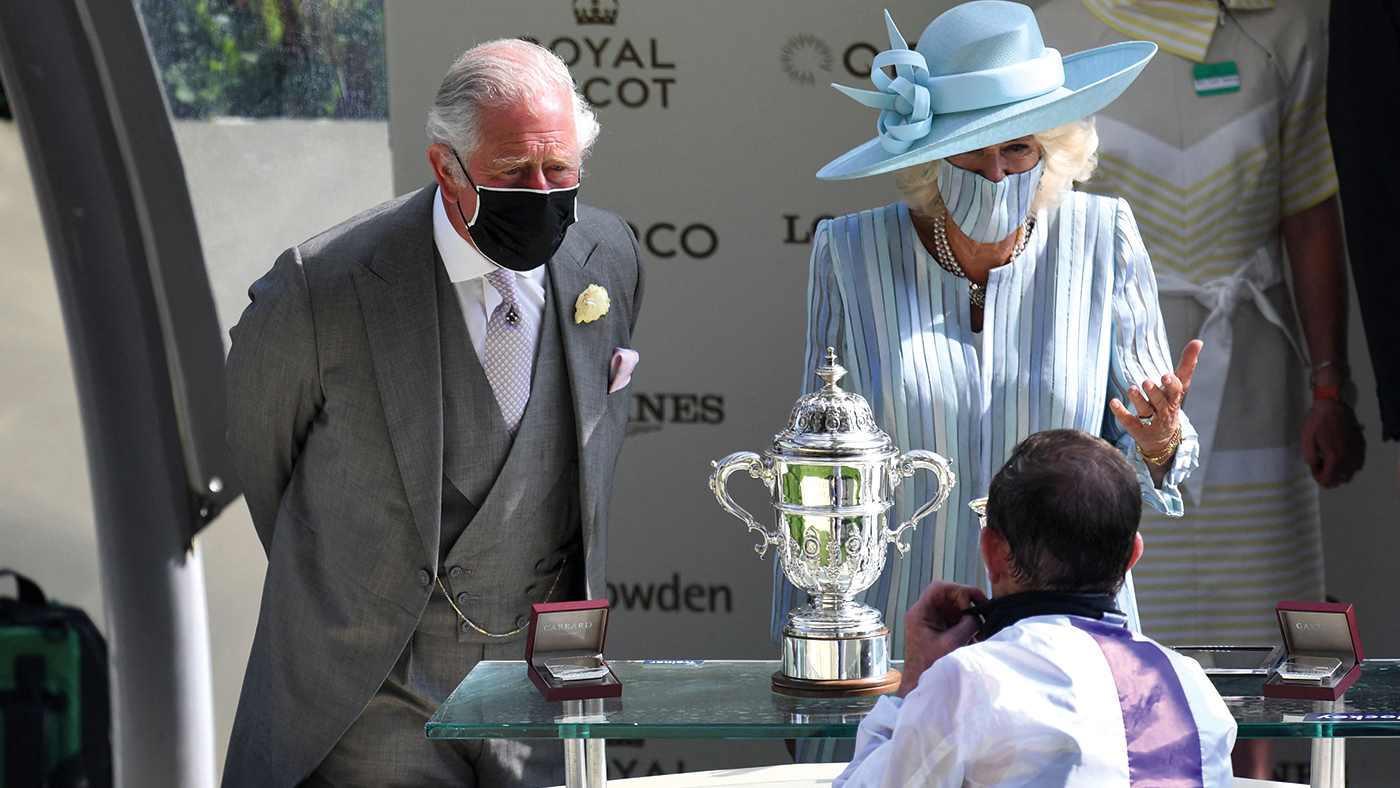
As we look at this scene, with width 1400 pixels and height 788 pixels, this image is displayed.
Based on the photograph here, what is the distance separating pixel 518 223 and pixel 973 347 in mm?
799

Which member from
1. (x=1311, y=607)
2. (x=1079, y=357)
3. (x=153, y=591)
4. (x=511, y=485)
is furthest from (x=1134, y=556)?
(x=153, y=591)

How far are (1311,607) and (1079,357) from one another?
0.64 metres

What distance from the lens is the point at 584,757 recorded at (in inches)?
75.4

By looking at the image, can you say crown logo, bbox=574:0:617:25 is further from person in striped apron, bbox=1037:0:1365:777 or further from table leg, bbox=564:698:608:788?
table leg, bbox=564:698:608:788

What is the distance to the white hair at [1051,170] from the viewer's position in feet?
8.12

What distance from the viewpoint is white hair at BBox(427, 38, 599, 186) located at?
7.61 feet

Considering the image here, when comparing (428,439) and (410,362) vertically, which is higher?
(410,362)

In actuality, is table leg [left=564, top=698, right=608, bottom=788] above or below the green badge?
below

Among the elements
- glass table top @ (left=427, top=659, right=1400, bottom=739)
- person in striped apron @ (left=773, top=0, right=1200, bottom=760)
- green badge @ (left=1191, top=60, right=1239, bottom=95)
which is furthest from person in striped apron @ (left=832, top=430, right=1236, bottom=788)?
green badge @ (left=1191, top=60, right=1239, bottom=95)

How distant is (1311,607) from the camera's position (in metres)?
1.97

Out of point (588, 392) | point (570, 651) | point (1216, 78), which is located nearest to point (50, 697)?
point (588, 392)

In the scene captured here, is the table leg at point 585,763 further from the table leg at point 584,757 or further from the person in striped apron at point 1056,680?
the person in striped apron at point 1056,680

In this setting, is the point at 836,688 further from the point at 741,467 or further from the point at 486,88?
the point at 486,88

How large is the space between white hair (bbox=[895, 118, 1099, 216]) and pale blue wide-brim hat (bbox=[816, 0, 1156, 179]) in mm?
50
